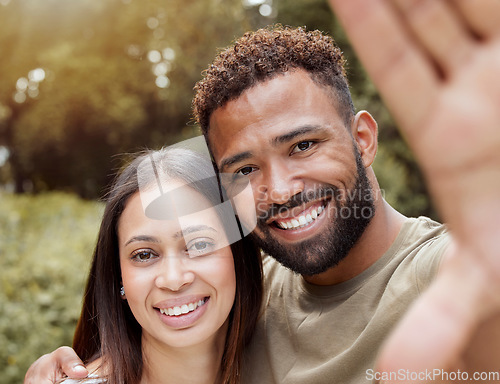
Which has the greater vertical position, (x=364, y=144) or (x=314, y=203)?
(x=364, y=144)

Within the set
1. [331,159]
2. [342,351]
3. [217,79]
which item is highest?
[217,79]

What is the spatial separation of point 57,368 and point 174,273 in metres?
0.78

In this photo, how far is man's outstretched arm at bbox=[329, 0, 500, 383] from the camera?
2.37 feet

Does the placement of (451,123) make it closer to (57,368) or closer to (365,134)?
(365,134)

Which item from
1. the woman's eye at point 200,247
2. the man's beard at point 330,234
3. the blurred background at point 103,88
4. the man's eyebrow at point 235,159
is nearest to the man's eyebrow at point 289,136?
the man's eyebrow at point 235,159

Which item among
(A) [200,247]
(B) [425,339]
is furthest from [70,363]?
(B) [425,339]

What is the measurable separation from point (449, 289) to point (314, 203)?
143 centimetres

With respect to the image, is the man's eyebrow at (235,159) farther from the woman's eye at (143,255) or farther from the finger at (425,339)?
the finger at (425,339)

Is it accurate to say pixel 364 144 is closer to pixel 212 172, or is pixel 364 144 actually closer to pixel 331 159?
pixel 331 159

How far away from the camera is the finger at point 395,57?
773 mm

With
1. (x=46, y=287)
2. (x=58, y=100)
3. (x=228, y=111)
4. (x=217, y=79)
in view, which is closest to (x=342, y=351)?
(x=228, y=111)

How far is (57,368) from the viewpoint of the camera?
2.32 meters

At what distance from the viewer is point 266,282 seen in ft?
8.73

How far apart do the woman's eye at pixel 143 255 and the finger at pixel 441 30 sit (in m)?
1.54
